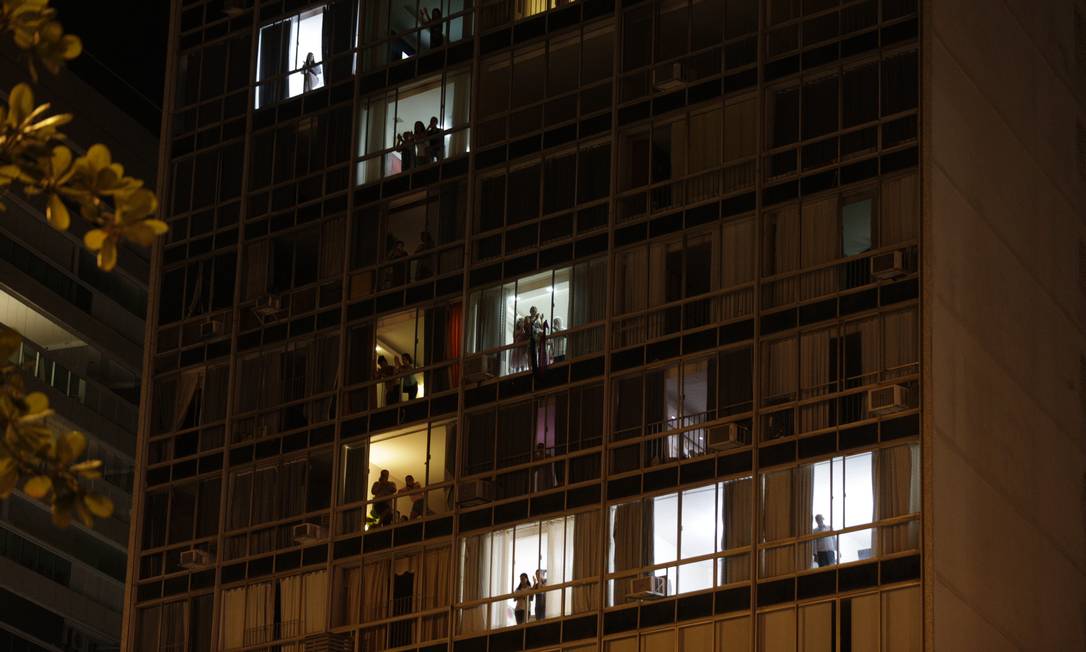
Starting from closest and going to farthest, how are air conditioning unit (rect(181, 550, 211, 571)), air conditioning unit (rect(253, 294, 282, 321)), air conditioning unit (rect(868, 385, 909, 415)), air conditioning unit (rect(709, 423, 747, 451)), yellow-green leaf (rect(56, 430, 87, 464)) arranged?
1. yellow-green leaf (rect(56, 430, 87, 464))
2. air conditioning unit (rect(868, 385, 909, 415))
3. air conditioning unit (rect(709, 423, 747, 451))
4. air conditioning unit (rect(181, 550, 211, 571))
5. air conditioning unit (rect(253, 294, 282, 321))

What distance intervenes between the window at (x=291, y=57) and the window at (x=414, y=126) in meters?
2.62

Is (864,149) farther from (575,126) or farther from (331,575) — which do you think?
(331,575)

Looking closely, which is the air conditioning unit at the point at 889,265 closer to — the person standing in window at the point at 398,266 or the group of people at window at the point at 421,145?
the person standing in window at the point at 398,266

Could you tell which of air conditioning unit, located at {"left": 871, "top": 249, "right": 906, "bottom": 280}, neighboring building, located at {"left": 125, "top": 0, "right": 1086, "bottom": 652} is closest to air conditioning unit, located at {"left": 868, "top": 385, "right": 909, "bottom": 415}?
neighboring building, located at {"left": 125, "top": 0, "right": 1086, "bottom": 652}

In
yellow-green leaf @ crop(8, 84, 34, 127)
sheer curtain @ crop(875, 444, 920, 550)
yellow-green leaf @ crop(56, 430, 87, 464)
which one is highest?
sheer curtain @ crop(875, 444, 920, 550)

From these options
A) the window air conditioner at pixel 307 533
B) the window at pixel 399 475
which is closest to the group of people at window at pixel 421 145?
the window at pixel 399 475

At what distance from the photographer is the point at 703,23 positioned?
56219 millimetres

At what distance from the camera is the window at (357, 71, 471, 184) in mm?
60094

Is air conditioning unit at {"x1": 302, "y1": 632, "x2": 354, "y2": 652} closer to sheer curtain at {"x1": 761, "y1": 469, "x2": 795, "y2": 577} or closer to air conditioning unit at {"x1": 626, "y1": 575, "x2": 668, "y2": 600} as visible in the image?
air conditioning unit at {"x1": 626, "y1": 575, "x2": 668, "y2": 600}

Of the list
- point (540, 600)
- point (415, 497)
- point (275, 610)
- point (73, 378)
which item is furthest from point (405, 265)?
point (73, 378)

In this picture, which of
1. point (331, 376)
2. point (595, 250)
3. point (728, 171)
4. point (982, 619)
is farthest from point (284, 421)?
point (982, 619)

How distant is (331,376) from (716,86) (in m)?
13.1

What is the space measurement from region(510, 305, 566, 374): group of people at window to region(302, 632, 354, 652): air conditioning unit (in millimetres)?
7935

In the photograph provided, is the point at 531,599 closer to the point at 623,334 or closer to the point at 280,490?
the point at 623,334
